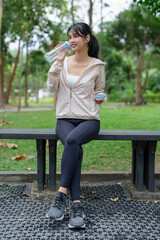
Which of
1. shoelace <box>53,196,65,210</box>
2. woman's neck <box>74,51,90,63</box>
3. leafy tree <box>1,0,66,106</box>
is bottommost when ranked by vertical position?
shoelace <box>53,196,65,210</box>

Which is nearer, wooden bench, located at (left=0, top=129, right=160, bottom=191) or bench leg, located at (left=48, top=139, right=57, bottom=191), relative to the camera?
wooden bench, located at (left=0, top=129, right=160, bottom=191)

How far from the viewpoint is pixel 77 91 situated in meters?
3.01

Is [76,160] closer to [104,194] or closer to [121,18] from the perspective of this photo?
[104,194]

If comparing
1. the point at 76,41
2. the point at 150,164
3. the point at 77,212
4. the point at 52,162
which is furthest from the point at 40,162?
the point at 76,41

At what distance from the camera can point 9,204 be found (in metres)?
2.96

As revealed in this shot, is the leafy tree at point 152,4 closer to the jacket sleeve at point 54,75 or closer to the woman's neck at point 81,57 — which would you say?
the woman's neck at point 81,57

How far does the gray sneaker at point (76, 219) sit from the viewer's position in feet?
7.93

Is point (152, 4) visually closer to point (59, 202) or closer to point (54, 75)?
point (54, 75)

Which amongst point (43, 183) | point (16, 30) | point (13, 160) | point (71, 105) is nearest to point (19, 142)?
point (13, 160)

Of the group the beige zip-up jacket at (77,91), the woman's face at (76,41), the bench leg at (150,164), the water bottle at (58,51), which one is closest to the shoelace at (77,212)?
the beige zip-up jacket at (77,91)

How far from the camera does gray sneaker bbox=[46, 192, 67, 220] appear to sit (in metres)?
2.50

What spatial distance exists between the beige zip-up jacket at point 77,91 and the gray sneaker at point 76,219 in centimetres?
94

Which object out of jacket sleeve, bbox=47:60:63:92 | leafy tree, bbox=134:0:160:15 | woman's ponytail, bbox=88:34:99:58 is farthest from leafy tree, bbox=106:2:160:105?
jacket sleeve, bbox=47:60:63:92

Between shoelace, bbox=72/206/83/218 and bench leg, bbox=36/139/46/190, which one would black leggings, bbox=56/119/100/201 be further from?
bench leg, bbox=36/139/46/190
